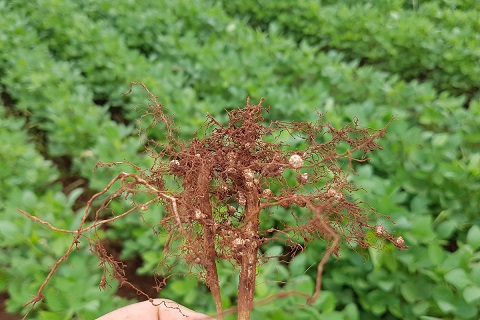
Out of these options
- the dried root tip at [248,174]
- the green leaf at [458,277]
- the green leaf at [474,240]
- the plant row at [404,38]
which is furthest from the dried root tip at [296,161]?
the plant row at [404,38]

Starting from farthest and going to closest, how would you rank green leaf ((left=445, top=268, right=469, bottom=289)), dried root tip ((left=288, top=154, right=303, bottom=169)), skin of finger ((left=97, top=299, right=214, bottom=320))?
1. green leaf ((left=445, top=268, right=469, bottom=289))
2. skin of finger ((left=97, top=299, right=214, bottom=320))
3. dried root tip ((left=288, top=154, right=303, bottom=169))

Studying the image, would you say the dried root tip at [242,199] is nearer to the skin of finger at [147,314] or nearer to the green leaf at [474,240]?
the skin of finger at [147,314]

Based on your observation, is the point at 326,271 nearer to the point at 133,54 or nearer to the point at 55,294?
the point at 55,294

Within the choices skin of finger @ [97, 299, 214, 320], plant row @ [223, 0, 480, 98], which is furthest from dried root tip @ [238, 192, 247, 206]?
plant row @ [223, 0, 480, 98]

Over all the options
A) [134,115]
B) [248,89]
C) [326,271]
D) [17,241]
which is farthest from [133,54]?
[326,271]

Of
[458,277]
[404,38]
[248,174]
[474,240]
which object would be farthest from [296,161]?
[404,38]

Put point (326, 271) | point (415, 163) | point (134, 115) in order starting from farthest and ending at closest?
point (134, 115)
point (415, 163)
point (326, 271)

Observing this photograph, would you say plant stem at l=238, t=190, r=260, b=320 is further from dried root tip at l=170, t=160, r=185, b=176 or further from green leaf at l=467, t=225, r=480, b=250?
green leaf at l=467, t=225, r=480, b=250

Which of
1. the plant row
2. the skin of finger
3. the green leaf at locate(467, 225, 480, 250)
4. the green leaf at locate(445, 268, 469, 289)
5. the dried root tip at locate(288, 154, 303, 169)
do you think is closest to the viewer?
the dried root tip at locate(288, 154, 303, 169)

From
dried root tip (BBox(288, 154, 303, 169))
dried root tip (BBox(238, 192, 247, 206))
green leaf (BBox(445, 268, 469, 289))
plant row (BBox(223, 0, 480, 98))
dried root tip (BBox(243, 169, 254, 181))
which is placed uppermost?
dried root tip (BBox(288, 154, 303, 169))
